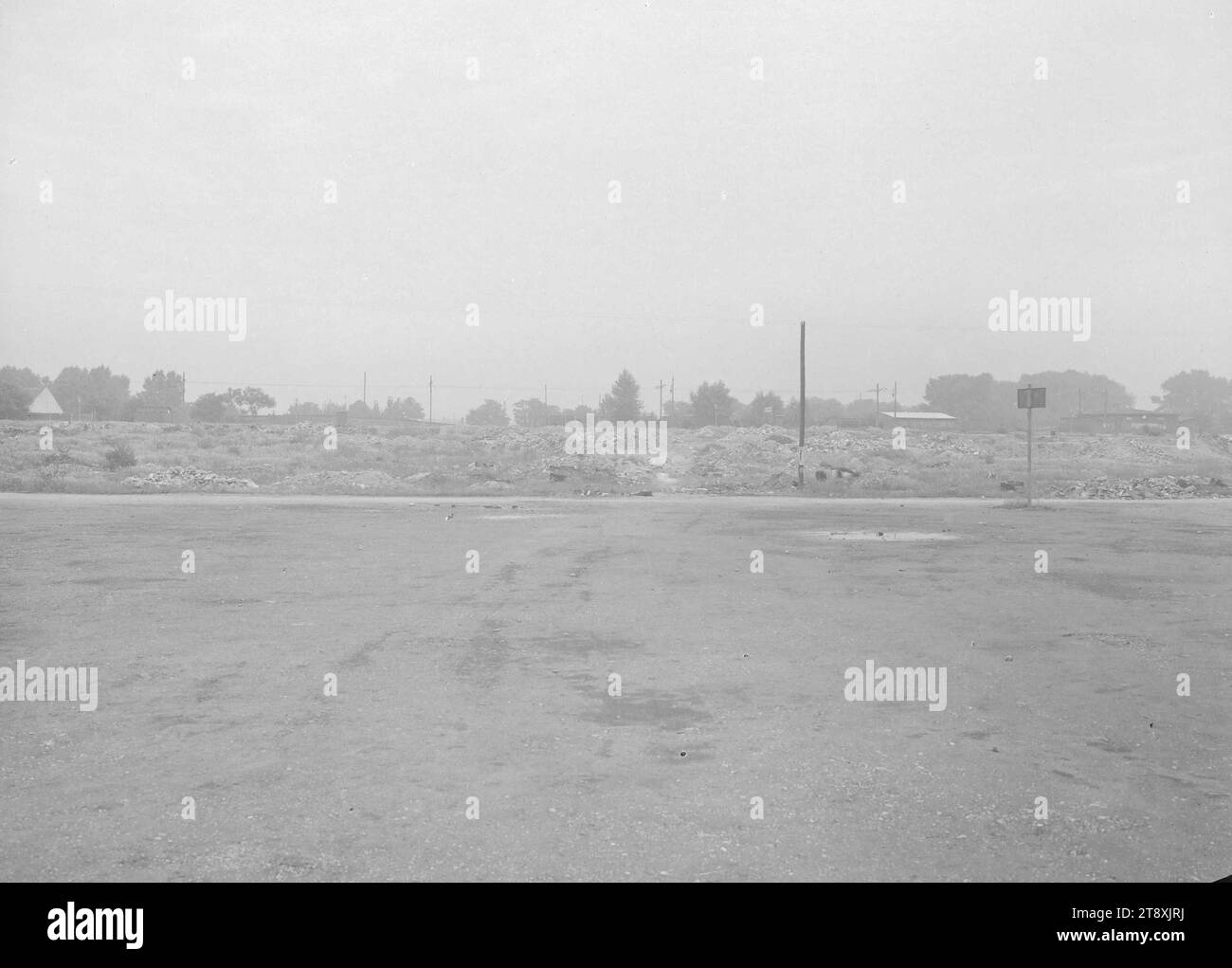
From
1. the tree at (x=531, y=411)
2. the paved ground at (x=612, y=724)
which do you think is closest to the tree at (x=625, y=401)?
the tree at (x=531, y=411)

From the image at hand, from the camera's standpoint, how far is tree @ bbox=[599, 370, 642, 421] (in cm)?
9025

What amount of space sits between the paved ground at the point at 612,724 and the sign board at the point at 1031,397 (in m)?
14.4

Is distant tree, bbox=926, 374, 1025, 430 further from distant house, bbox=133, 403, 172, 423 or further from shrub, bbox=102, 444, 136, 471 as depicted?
shrub, bbox=102, 444, 136, 471

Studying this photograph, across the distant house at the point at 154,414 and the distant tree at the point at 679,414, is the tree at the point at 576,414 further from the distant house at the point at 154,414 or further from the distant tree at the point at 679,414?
the distant house at the point at 154,414

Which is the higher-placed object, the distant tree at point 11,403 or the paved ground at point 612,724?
the distant tree at point 11,403

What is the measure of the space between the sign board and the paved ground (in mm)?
14377

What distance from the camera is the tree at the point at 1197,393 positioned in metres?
142

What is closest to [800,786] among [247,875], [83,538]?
[247,875]

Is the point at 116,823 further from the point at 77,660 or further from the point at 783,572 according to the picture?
the point at 783,572

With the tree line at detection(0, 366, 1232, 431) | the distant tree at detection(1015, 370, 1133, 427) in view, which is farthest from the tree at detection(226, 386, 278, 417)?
the distant tree at detection(1015, 370, 1133, 427)

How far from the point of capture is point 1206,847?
14.7ft

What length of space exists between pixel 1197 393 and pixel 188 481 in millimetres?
143817

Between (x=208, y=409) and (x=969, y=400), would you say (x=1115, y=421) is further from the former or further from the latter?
(x=208, y=409)

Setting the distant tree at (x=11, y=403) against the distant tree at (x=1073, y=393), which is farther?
the distant tree at (x=1073, y=393)
